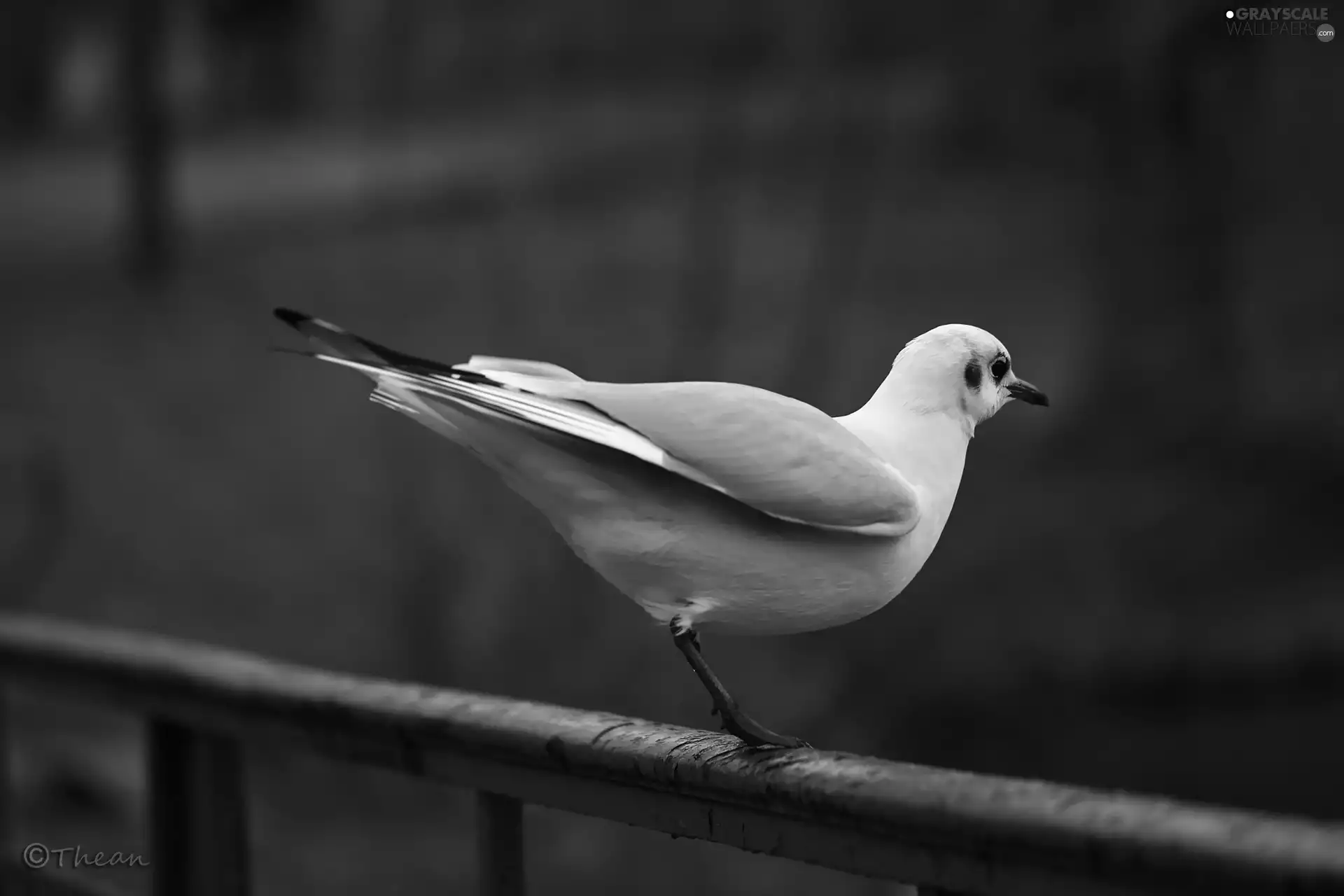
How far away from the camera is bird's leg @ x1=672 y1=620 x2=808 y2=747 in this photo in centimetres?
57

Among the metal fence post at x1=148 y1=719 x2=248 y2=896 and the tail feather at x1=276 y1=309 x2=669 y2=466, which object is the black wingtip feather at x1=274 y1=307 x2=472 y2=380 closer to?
the tail feather at x1=276 y1=309 x2=669 y2=466

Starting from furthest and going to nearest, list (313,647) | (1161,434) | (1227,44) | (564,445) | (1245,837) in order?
(313,647)
(1161,434)
(1227,44)
(564,445)
(1245,837)

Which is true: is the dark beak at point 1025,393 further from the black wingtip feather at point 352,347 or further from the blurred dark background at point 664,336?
the blurred dark background at point 664,336

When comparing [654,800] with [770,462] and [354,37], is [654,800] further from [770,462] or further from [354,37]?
[354,37]

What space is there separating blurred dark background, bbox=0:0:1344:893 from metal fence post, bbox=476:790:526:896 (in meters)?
1.67

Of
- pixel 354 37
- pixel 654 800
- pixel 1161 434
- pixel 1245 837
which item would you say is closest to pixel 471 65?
pixel 354 37

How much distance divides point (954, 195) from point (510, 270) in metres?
0.87

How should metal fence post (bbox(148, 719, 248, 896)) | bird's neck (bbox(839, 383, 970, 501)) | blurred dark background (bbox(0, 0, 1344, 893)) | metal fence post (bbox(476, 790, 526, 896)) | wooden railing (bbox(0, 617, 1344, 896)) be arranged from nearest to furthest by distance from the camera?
1. wooden railing (bbox(0, 617, 1344, 896))
2. bird's neck (bbox(839, 383, 970, 501))
3. metal fence post (bbox(476, 790, 526, 896))
4. metal fence post (bbox(148, 719, 248, 896))
5. blurred dark background (bbox(0, 0, 1344, 893))

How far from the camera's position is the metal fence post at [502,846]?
746mm

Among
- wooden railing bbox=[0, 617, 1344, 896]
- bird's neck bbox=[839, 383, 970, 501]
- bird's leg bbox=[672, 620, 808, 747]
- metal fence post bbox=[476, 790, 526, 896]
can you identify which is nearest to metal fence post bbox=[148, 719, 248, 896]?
wooden railing bbox=[0, 617, 1344, 896]

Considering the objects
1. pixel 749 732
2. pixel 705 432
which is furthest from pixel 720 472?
pixel 749 732

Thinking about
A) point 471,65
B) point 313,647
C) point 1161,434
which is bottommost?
point 313,647

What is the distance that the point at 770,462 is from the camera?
55 cm

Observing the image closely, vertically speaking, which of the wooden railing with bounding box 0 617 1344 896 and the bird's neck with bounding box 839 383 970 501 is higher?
the bird's neck with bounding box 839 383 970 501
